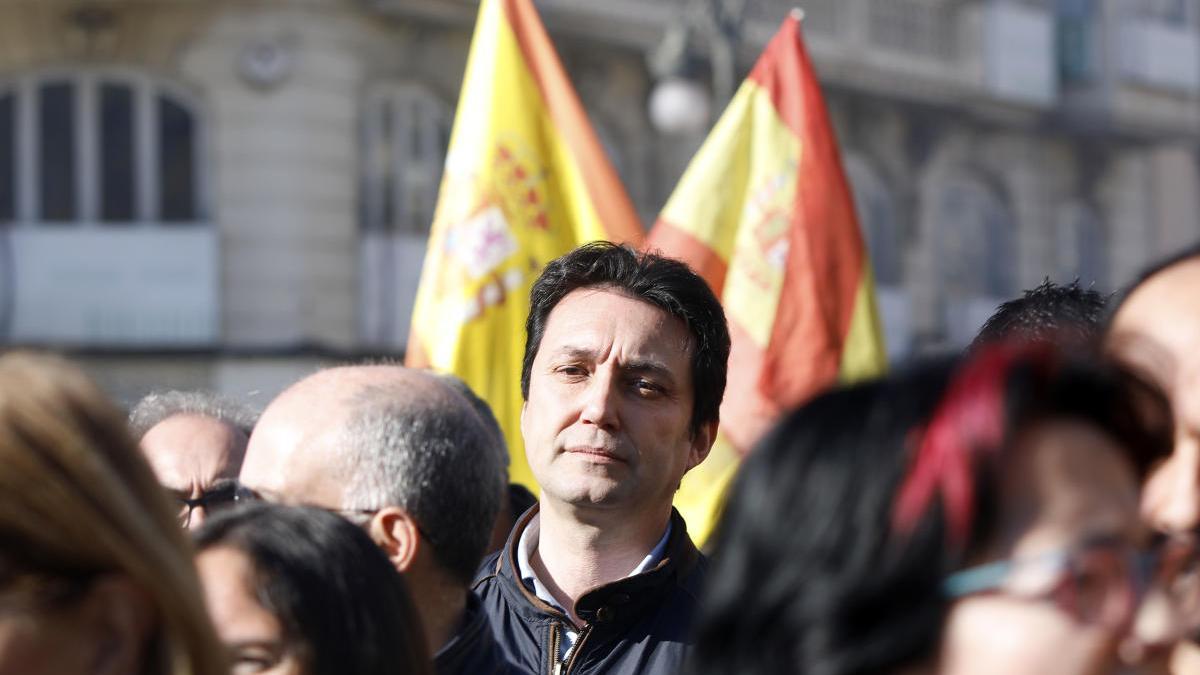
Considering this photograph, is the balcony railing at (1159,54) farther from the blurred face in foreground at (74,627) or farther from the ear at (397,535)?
the blurred face in foreground at (74,627)

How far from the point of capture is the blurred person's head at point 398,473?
2746 millimetres

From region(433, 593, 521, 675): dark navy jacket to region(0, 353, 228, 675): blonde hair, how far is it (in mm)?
1083

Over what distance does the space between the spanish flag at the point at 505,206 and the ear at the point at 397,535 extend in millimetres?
2659

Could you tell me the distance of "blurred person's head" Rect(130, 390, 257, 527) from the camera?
373 centimetres

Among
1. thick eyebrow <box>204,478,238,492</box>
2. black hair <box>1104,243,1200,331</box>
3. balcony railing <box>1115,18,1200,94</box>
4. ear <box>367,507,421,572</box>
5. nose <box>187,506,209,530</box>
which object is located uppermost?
balcony railing <box>1115,18,1200,94</box>

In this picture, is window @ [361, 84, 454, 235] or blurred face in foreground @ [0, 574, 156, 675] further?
window @ [361, 84, 454, 235]

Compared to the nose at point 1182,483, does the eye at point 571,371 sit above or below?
below

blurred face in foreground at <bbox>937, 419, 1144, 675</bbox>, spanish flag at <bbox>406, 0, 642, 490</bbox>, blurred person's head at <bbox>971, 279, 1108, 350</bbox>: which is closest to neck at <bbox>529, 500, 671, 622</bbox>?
blurred person's head at <bbox>971, 279, 1108, 350</bbox>

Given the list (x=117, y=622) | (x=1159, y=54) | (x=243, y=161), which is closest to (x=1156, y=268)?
(x=117, y=622)

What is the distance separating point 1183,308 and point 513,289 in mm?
3741

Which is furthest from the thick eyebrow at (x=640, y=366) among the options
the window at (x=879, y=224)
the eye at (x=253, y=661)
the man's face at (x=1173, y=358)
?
the window at (x=879, y=224)

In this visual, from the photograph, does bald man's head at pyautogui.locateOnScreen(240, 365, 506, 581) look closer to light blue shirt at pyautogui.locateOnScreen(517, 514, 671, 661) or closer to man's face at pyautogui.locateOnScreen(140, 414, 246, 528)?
light blue shirt at pyautogui.locateOnScreen(517, 514, 671, 661)

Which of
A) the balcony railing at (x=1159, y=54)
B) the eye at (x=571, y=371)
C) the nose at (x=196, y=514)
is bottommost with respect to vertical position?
the nose at (x=196, y=514)

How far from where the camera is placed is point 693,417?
353 centimetres
